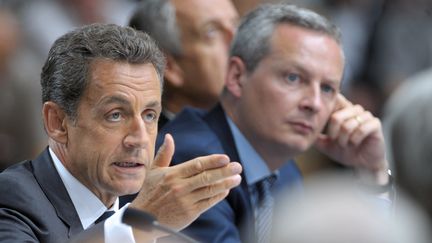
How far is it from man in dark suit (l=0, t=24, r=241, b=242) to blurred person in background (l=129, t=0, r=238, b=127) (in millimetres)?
1365

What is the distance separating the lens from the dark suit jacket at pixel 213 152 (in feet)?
10.1

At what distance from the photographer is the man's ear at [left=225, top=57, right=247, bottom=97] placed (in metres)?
3.55

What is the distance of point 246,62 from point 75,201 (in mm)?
1144

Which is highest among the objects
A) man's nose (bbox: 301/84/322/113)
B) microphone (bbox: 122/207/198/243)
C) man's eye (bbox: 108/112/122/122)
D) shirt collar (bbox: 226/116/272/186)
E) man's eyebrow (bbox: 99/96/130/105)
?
man's eyebrow (bbox: 99/96/130/105)

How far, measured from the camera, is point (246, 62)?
3.55 m

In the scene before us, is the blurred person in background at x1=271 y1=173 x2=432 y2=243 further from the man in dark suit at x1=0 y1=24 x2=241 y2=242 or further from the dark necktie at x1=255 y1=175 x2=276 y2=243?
the dark necktie at x1=255 y1=175 x2=276 y2=243

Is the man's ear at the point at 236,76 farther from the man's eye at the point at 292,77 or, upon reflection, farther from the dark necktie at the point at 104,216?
the dark necktie at the point at 104,216

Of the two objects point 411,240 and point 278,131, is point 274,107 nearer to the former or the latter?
point 278,131

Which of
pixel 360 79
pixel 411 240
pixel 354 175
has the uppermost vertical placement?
pixel 411 240

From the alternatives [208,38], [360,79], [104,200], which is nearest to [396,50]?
[360,79]

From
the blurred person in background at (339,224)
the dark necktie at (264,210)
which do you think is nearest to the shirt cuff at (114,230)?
the blurred person in background at (339,224)

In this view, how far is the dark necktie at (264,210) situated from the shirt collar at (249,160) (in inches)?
1.2

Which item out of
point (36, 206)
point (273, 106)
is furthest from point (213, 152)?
point (36, 206)

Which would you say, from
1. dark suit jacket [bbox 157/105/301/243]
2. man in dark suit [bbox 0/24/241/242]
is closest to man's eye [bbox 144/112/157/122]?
man in dark suit [bbox 0/24/241/242]
